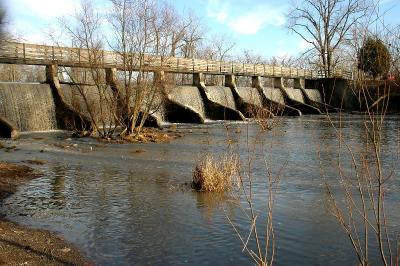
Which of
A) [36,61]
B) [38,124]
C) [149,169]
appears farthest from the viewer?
[36,61]

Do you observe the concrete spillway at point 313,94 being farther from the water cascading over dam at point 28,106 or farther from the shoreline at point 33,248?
the shoreline at point 33,248

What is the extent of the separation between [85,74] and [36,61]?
572 cm

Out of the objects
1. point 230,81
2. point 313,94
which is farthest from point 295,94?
point 230,81

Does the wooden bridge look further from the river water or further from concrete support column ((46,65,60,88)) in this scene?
the river water

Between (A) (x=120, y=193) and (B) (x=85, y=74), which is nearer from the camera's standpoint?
(A) (x=120, y=193)

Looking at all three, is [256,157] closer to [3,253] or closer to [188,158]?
[188,158]

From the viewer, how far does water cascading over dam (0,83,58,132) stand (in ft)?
79.2

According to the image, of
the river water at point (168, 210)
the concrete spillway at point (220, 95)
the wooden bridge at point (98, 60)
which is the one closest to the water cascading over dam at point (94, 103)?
the wooden bridge at point (98, 60)

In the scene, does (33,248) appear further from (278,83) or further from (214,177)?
(278,83)

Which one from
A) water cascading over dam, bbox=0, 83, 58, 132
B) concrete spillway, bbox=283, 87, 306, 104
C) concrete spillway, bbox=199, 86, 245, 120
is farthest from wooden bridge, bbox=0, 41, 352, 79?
concrete spillway, bbox=283, 87, 306, 104

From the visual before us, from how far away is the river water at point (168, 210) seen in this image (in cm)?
629

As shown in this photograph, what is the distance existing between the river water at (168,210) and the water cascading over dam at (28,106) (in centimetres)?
928

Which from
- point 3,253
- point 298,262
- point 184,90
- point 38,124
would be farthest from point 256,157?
point 184,90

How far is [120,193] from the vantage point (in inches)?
387
